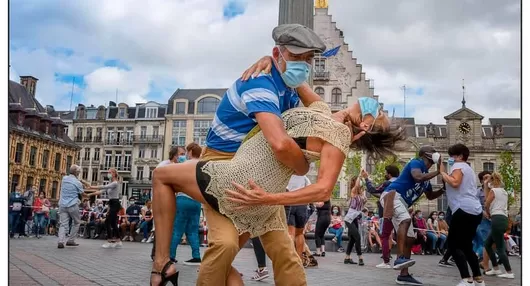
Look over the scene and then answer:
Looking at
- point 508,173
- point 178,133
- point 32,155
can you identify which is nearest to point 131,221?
point 508,173

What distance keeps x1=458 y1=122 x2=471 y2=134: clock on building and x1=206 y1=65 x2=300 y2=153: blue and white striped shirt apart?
177 ft

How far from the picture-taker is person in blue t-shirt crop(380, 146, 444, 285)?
6.83 m

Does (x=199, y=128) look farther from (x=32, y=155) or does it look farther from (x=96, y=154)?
(x=32, y=155)

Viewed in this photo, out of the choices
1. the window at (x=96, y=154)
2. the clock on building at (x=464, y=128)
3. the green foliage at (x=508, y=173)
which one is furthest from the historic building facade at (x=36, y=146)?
the clock on building at (x=464, y=128)

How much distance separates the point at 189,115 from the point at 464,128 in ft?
100

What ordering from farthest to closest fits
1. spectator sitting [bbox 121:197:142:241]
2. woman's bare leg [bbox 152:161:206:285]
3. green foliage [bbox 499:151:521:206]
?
green foliage [bbox 499:151:521:206]
spectator sitting [bbox 121:197:142:241]
woman's bare leg [bbox 152:161:206:285]

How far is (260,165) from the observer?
255 cm

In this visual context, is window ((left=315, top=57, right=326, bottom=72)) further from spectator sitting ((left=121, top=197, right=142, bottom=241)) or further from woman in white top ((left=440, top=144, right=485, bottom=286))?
woman in white top ((left=440, top=144, right=485, bottom=286))

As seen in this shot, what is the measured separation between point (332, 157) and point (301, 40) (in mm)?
641

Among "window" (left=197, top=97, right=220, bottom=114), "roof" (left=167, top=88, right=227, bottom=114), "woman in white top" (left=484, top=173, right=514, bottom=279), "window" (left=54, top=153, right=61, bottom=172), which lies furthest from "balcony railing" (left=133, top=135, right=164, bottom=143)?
"woman in white top" (left=484, top=173, right=514, bottom=279)

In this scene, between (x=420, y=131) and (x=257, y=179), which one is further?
(x=420, y=131)

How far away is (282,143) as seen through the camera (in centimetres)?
240
